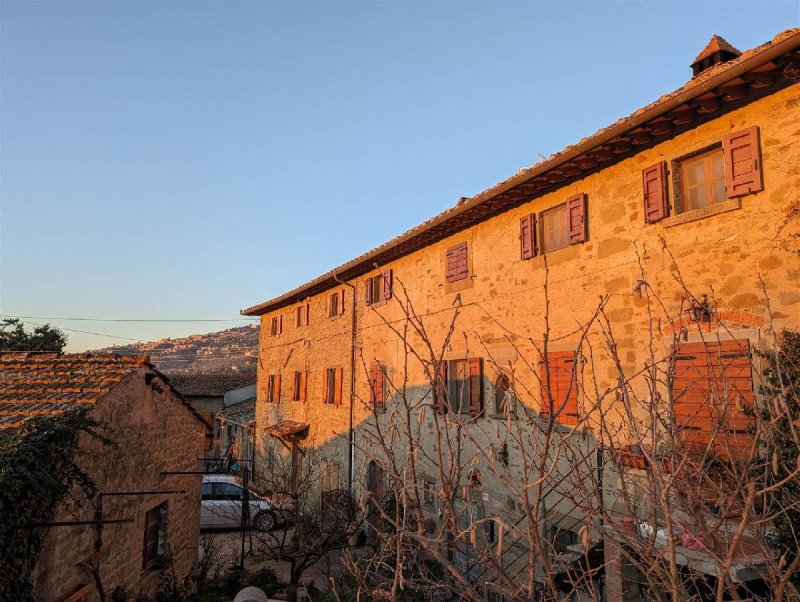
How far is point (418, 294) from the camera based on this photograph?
12797 mm

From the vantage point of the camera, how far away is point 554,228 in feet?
30.1

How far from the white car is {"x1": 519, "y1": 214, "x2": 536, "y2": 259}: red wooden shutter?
1206 centimetres

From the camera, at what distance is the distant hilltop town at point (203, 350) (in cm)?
6456

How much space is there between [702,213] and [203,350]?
7337cm

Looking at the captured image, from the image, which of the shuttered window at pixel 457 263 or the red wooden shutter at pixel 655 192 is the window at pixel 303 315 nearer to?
the shuttered window at pixel 457 263

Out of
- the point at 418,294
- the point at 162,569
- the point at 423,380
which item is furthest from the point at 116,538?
the point at 418,294

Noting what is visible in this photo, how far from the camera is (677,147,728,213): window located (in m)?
6.72

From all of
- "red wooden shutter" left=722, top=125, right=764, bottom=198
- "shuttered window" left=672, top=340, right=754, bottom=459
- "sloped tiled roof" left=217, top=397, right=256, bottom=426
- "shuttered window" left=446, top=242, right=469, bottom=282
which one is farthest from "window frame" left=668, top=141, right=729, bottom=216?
"sloped tiled roof" left=217, top=397, right=256, bottom=426

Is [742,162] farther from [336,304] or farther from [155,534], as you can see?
[336,304]

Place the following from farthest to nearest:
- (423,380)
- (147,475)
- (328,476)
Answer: (328,476) < (423,380) < (147,475)

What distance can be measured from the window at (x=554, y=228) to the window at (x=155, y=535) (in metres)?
7.98

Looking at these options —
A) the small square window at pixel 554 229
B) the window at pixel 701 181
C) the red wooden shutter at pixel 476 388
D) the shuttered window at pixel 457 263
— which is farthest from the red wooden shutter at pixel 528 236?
the window at pixel 701 181

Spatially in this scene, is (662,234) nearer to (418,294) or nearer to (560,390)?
(560,390)

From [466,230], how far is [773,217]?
19.8ft
